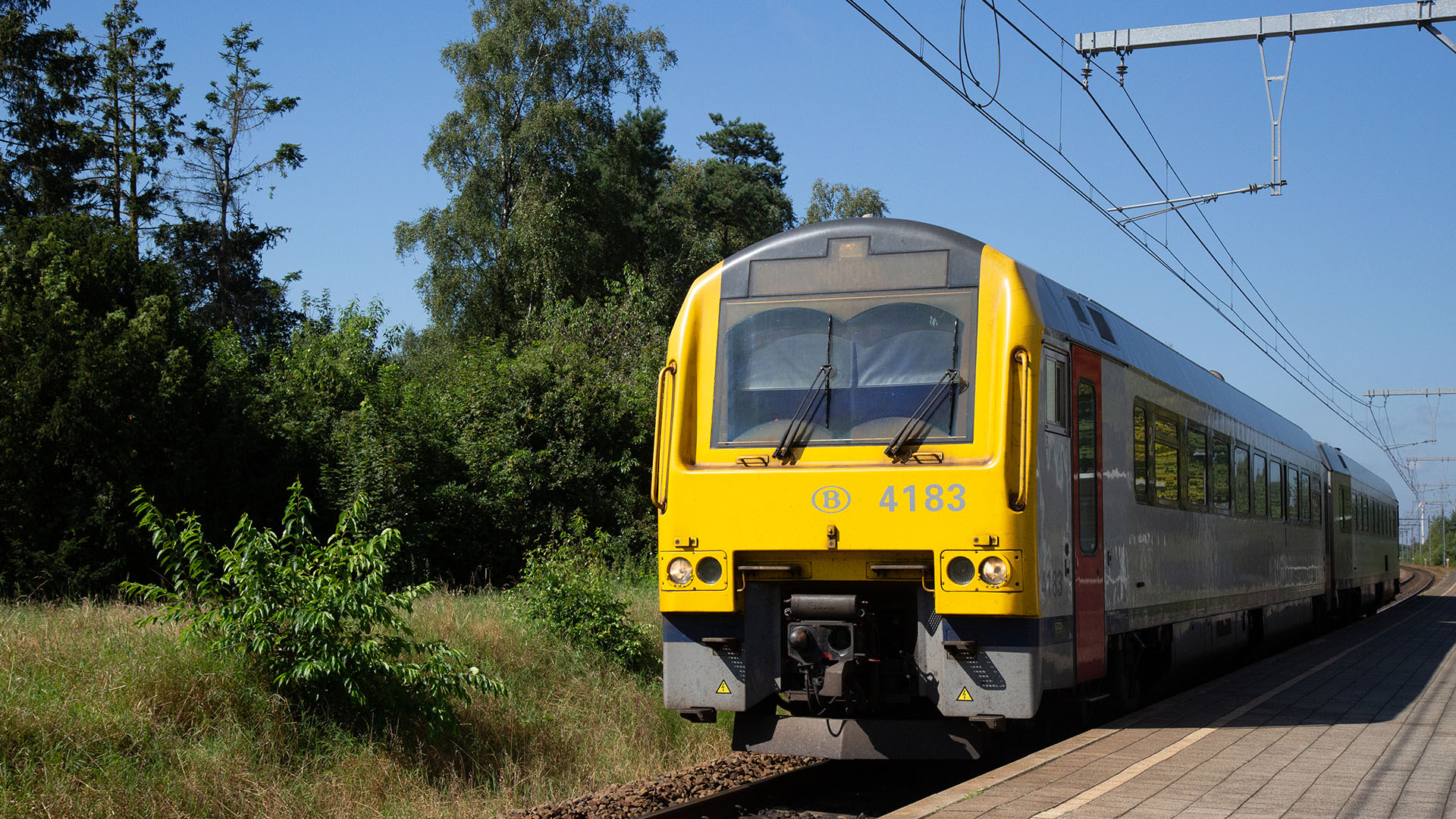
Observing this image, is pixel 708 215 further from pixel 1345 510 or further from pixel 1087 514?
pixel 1087 514

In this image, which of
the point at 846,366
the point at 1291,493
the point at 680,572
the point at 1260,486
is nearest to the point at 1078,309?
the point at 846,366

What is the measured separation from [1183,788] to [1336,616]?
62.4ft

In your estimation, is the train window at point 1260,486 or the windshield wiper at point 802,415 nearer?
the windshield wiper at point 802,415

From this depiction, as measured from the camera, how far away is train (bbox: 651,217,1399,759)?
736cm

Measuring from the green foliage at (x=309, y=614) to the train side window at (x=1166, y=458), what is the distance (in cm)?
565

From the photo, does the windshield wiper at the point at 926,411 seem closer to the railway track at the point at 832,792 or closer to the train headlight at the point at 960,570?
the train headlight at the point at 960,570

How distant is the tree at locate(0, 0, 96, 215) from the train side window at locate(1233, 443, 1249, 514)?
27.7 metres

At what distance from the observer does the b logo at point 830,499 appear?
7566mm

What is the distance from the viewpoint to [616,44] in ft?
119

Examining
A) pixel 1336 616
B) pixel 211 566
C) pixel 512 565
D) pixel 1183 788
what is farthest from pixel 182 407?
pixel 1336 616

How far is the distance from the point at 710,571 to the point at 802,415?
112 cm

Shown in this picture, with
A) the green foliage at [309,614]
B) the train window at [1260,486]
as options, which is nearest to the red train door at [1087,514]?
the green foliage at [309,614]

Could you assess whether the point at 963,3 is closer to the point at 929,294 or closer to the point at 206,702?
the point at 929,294

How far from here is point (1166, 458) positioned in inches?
431
